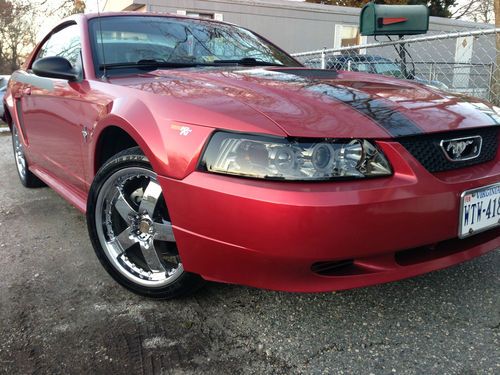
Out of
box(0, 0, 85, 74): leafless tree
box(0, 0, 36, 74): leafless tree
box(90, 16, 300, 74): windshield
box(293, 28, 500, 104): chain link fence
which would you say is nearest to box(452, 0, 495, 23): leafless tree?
box(293, 28, 500, 104): chain link fence

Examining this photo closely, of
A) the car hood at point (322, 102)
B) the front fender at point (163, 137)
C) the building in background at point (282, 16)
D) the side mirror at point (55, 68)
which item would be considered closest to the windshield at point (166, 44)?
the side mirror at point (55, 68)

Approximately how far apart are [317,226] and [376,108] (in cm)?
65

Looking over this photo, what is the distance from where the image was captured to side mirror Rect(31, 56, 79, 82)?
8.55ft

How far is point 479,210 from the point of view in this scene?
6.33 ft

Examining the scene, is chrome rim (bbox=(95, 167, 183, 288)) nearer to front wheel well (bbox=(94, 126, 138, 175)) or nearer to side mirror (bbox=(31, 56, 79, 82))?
front wheel well (bbox=(94, 126, 138, 175))

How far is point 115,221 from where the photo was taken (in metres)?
2.38

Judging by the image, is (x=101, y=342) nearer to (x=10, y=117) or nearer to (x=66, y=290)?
(x=66, y=290)

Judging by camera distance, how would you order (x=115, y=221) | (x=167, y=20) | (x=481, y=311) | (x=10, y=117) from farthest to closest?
(x=10, y=117) → (x=167, y=20) → (x=115, y=221) → (x=481, y=311)

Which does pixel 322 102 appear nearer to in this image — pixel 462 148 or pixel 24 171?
pixel 462 148

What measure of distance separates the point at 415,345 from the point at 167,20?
253 centimetres

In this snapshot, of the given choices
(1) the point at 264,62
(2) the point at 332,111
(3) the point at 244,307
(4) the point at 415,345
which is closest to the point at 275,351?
(3) the point at 244,307

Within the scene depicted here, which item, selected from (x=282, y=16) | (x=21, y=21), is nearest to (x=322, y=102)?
(x=282, y=16)

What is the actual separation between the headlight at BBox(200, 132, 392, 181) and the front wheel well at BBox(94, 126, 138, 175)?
841mm

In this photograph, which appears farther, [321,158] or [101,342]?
[101,342]
